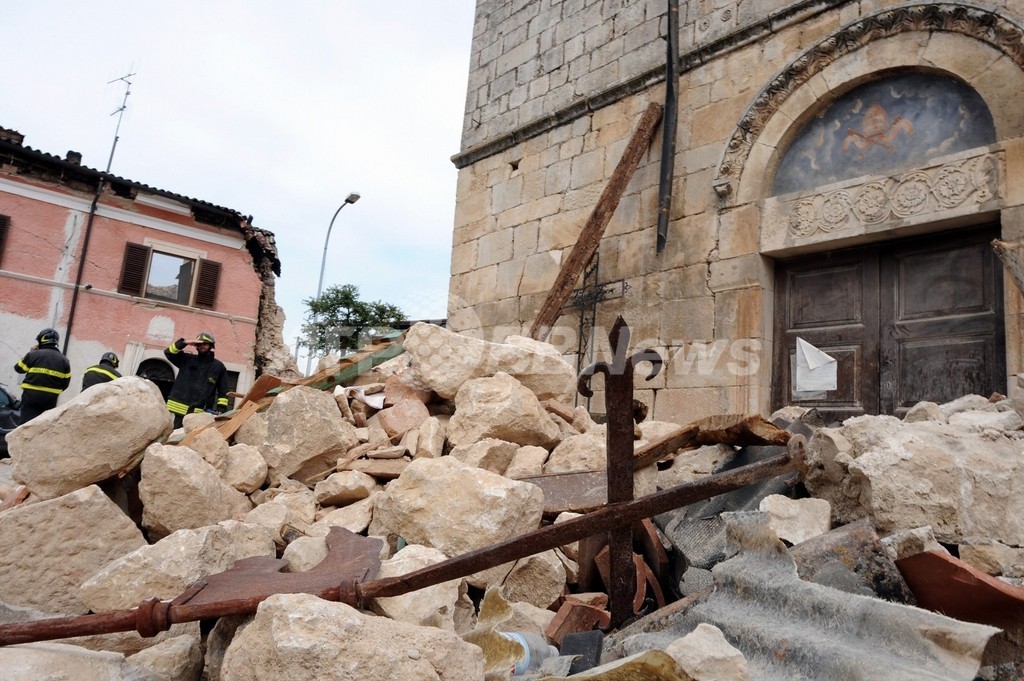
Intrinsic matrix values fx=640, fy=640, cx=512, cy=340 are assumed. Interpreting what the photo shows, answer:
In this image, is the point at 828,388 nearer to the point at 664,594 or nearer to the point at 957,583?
the point at 664,594

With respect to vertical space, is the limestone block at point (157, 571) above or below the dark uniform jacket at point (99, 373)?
below

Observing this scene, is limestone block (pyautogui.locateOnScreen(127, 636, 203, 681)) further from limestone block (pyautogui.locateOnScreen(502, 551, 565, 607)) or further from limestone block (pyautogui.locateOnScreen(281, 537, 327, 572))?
limestone block (pyautogui.locateOnScreen(502, 551, 565, 607))

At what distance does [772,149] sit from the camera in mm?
5723

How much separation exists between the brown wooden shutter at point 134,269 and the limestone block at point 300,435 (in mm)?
16439

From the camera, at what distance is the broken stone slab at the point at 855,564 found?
1.66m

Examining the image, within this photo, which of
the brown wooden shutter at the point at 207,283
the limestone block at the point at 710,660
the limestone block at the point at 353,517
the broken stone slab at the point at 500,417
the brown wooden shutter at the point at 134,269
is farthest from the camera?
the brown wooden shutter at the point at 207,283

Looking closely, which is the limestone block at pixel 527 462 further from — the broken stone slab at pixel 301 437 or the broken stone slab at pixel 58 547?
the broken stone slab at pixel 58 547

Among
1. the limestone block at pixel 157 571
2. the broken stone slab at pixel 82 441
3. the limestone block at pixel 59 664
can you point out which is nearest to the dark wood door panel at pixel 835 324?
the limestone block at pixel 157 571

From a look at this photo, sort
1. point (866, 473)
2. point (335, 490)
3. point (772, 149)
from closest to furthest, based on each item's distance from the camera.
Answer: point (866, 473) < point (335, 490) < point (772, 149)

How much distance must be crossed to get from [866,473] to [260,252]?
63.4 feet

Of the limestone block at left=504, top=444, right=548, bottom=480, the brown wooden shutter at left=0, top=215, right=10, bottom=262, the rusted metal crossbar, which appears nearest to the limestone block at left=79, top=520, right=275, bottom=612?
the rusted metal crossbar

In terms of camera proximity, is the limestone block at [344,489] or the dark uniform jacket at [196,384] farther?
the dark uniform jacket at [196,384]

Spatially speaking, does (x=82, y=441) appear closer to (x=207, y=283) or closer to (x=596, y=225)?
(x=596, y=225)

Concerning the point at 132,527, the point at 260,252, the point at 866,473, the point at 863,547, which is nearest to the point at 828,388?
the point at 866,473
